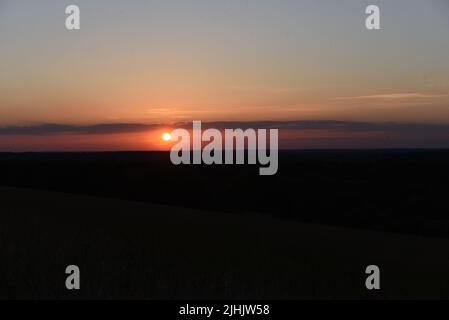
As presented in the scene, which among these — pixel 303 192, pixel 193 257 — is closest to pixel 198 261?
pixel 193 257

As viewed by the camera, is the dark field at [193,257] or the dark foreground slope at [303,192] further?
the dark foreground slope at [303,192]

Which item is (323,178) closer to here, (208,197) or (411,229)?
(208,197)

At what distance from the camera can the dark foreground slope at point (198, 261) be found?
7973mm

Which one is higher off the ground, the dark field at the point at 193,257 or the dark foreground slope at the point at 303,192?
the dark foreground slope at the point at 303,192

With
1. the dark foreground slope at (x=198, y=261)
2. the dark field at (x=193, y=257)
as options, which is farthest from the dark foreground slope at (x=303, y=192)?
the dark foreground slope at (x=198, y=261)

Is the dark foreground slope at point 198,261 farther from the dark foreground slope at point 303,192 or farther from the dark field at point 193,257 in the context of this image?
the dark foreground slope at point 303,192

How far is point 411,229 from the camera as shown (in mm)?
35531

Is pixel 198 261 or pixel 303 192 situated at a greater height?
pixel 303 192

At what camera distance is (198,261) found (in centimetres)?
1038

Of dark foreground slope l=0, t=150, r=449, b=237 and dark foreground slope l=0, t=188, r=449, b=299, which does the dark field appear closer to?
dark foreground slope l=0, t=188, r=449, b=299

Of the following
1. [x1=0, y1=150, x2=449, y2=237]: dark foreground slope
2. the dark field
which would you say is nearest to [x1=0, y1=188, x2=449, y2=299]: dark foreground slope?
the dark field

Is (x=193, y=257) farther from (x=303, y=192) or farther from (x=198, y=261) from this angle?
(x=303, y=192)

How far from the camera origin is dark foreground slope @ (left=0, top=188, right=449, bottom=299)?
797cm
